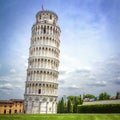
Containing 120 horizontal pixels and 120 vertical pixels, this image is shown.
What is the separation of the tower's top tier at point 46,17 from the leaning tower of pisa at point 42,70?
0.54m

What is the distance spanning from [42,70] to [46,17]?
67.1 feet

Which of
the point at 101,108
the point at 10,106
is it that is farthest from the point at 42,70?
the point at 10,106

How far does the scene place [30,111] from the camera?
5666cm

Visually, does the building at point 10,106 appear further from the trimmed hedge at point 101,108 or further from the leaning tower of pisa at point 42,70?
the trimmed hedge at point 101,108

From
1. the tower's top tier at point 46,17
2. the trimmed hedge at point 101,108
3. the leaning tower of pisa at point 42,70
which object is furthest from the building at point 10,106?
the trimmed hedge at point 101,108

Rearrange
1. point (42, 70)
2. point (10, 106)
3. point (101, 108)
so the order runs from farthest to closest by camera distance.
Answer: point (10, 106)
point (42, 70)
point (101, 108)

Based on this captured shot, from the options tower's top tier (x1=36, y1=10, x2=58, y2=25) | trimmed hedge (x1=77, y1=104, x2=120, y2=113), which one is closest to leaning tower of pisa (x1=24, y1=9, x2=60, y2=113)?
tower's top tier (x1=36, y1=10, x2=58, y2=25)

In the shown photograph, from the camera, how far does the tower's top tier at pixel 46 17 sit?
65.8 m

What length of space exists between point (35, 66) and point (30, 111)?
14.4 meters

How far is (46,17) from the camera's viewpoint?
217 feet

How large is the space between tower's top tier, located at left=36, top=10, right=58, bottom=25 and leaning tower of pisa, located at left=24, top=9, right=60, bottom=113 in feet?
1.76

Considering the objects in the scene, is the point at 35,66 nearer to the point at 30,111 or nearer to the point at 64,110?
the point at 30,111

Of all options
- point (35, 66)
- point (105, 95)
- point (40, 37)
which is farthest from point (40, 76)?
point (105, 95)

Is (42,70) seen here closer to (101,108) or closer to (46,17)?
(46,17)
